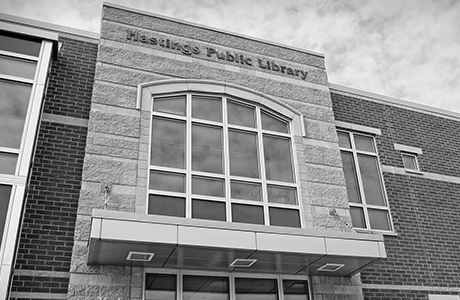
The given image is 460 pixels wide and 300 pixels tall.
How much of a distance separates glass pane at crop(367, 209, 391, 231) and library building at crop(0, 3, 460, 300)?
0.11 ft

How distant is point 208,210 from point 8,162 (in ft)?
11.9

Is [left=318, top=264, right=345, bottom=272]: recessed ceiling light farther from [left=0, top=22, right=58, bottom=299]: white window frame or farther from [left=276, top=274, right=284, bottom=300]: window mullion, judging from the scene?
[left=0, top=22, right=58, bottom=299]: white window frame

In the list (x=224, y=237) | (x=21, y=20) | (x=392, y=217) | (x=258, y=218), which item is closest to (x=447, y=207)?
(x=392, y=217)

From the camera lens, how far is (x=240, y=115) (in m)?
10.3

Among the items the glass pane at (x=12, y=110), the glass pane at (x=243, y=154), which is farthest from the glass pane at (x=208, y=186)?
the glass pane at (x=12, y=110)

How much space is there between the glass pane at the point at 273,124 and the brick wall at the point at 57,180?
12.6ft

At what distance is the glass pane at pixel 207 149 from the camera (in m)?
9.30

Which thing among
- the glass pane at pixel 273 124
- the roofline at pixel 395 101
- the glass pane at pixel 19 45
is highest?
the roofline at pixel 395 101

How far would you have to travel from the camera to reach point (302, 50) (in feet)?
39.3

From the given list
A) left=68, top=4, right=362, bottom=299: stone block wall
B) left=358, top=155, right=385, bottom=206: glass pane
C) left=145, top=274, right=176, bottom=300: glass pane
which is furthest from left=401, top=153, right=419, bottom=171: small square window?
left=145, top=274, right=176, bottom=300: glass pane

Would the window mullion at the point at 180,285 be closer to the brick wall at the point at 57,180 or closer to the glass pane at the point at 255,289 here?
the glass pane at the point at 255,289

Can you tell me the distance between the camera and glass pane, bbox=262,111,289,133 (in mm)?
10489

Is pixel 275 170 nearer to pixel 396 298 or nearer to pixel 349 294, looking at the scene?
pixel 349 294

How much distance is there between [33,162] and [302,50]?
7062mm
